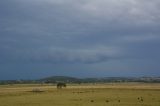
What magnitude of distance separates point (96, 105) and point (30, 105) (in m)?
7.66

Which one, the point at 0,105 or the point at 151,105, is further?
the point at 0,105

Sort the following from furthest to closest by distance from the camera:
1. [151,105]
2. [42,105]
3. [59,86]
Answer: [59,86], [42,105], [151,105]

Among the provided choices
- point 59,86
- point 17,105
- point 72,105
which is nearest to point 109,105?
point 72,105

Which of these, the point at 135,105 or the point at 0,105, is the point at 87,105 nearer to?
the point at 135,105

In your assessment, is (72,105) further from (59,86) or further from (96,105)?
(59,86)

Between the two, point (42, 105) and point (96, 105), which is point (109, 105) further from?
point (42, 105)

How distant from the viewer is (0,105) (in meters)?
43.3

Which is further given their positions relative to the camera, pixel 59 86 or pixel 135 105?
pixel 59 86

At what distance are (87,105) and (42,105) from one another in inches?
212

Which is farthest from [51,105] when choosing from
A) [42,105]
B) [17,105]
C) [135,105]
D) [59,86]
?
[59,86]

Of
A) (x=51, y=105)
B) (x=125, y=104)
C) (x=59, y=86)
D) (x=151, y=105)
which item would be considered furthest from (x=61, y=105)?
(x=59, y=86)

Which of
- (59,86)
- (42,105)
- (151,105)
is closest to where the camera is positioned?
(151,105)

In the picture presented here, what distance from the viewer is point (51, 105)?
137ft

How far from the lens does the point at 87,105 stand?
4003 centimetres
